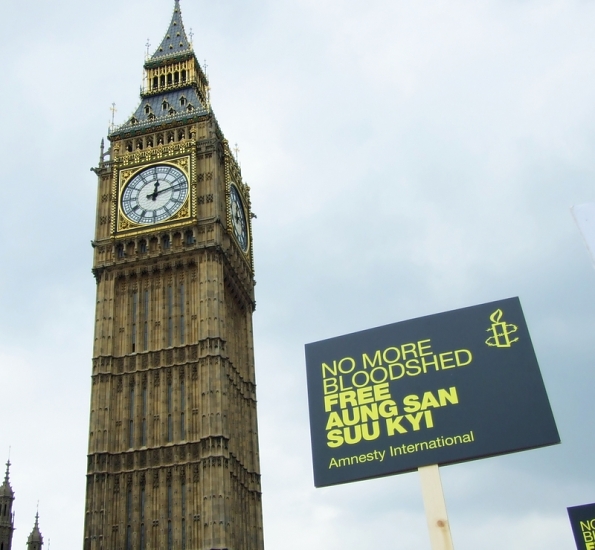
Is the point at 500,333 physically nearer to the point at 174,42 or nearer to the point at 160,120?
the point at 160,120

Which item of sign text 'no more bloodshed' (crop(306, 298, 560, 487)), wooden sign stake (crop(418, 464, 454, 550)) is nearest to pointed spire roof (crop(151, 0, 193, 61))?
sign text 'no more bloodshed' (crop(306, 298, 560, 487))

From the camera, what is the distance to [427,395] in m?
25.6

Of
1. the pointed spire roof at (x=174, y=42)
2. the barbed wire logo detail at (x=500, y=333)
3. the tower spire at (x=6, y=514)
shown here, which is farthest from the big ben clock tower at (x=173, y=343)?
the barbed wire logo detail at (x=500, y=333)

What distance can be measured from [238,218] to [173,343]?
52.2ft

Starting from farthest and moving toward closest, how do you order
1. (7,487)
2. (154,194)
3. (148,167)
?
(7,487), (148,167), (154,194)

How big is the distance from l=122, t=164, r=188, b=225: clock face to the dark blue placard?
4037 centimetres

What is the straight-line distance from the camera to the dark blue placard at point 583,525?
54375 mm

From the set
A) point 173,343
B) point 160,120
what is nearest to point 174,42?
point 160,120

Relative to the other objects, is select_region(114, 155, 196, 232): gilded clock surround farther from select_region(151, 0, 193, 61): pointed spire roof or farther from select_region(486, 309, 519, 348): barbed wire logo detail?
select_region(486, 309, 519, 348): barbed wire logo detail

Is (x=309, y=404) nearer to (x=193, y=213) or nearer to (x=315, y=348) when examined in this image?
(x=315, y=348)

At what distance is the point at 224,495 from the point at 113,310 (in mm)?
19489

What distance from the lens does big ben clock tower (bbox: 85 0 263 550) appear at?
2495 inches

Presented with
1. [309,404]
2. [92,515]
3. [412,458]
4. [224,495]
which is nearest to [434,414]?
[412,458]

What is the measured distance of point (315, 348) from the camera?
27672 mm
